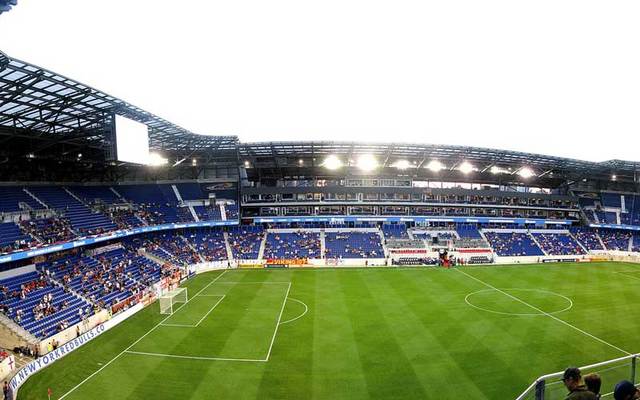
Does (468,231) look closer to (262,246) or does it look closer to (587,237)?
(587,237)

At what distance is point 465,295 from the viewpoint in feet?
110

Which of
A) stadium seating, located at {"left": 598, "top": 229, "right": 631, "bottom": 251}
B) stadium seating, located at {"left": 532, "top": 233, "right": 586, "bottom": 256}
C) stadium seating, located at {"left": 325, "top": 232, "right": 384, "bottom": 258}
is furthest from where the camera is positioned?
stadium seating, located at {"left": 598, "top": 229, "right": 631, "bottom": 251}

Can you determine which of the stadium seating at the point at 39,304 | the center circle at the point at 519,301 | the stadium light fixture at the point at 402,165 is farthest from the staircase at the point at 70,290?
the stadium light fixture at the point at 402,165

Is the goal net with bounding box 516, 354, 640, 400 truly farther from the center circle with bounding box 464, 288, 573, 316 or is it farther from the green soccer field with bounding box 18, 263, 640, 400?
the center circle with bounding box 464, 288, 573, 316

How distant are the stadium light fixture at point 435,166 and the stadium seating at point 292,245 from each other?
23.8m

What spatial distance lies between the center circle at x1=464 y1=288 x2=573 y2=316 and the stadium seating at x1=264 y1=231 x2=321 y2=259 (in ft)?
80.1

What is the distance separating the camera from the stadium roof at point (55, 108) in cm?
2203

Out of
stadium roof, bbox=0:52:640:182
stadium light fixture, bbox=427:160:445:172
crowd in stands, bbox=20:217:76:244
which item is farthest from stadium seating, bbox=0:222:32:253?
stadium light fixture, bbox=427:160:445:172

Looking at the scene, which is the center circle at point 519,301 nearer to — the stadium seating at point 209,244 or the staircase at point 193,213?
the stadium seating at point 209,244

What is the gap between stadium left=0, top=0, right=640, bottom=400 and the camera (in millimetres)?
19031

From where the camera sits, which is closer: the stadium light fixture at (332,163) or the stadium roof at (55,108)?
the stadium roof at (55,108)

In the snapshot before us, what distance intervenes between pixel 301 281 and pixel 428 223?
31.1 metres

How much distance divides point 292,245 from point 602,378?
155 feet

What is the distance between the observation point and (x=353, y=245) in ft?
179
